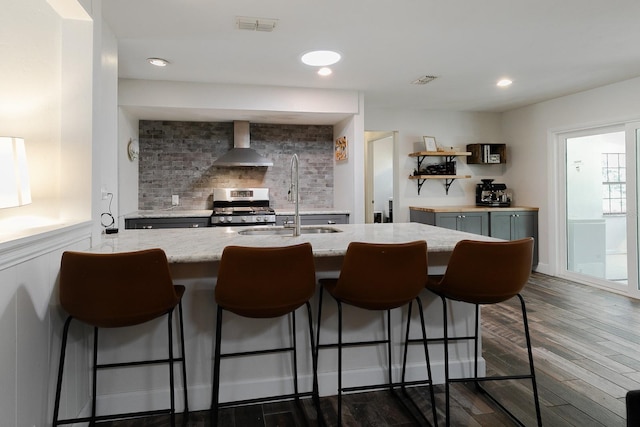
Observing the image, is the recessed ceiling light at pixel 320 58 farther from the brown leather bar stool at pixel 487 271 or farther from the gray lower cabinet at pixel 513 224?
the gray lower cabinet at pixel 513 224

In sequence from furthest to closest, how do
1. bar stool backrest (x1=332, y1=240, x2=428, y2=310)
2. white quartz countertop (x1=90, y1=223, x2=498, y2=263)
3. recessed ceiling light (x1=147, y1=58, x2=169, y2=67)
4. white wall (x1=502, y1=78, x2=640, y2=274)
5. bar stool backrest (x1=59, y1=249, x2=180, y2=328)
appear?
1. white wall (x1=502, y1=78, x2=640, y2=274)
2. recessed ceiling light (x1=147, y1=58, x2=169, y2=67)
3. white quartz countertop (x1=90, y1=223, x2=498, y2=263)
4. bar stool backrest (x1=332, y1=240, x2=428, y2=310)
5. bar stool backrest (x1=59, y1=249, x2=180, y2=328)

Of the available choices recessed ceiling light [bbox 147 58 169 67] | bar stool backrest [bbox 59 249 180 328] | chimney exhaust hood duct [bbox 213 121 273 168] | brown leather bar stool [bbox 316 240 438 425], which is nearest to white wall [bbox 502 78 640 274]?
chimney exhaust hood duct [bbox 213 121 273 168]

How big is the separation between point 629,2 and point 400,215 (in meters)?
3.60

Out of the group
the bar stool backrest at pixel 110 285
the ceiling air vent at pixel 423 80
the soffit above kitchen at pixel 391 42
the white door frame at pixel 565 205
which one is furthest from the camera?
the white door frame at pixel 565 205

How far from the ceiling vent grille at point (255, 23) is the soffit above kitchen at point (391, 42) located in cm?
4

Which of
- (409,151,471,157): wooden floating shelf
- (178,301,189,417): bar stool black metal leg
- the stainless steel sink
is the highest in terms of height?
(409,151,471,157): wooden floating shelf

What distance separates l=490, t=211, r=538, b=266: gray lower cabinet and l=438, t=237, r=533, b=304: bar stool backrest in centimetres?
369

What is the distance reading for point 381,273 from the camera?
1830mm

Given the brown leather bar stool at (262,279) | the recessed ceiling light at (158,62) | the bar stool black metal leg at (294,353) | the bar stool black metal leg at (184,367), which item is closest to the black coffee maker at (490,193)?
the bar stool black metal leg at (294,353)

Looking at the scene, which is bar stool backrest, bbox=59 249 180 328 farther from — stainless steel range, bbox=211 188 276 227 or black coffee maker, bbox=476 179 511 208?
black coffee maker, bbox=476 179 511 208

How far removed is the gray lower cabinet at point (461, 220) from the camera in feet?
17.0

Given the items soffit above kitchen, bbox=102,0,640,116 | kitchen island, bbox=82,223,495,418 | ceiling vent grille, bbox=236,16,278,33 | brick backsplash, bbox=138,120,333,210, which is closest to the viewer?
kitchen island, bbox=82,223,495,418

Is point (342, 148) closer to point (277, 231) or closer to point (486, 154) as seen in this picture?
point (486, 154)

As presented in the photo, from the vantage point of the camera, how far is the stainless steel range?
4688 mm
